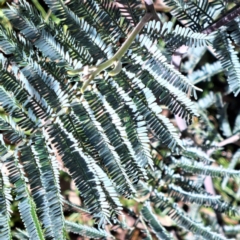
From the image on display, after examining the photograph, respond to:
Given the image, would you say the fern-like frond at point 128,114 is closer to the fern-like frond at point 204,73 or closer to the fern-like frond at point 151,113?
the fern-like frond at point 151,113

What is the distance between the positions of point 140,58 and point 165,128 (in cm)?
15

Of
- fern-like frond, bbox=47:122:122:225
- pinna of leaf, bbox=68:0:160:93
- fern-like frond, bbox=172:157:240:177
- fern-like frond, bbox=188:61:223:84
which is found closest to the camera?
pinna of leaf, bbox=68:0:160:93

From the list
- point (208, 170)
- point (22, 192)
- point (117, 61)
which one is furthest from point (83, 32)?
point (208, 170)

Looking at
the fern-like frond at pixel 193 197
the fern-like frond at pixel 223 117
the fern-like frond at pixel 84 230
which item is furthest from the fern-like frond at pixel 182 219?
the fern-like frond at pixel 223 117

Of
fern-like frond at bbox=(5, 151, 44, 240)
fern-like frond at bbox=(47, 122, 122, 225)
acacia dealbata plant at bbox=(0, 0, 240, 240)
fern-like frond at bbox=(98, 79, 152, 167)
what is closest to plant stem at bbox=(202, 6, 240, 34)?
acacia dealbata plant at bbox=(0, 0, 240, 240)

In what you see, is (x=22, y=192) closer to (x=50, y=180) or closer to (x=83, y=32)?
(x=50, y=180)

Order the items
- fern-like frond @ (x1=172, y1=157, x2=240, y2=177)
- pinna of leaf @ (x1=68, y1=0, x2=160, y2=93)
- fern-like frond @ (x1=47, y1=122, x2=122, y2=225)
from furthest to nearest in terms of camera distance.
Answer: fern-like frond @ (x1=172, y1=157, x2=240, y2=177) < fern-like frond @ (x1=47, y1=122, x2=122, y2=225) < pinna of leaf @ (x1=68, y1=0, x2=160, y2=93)

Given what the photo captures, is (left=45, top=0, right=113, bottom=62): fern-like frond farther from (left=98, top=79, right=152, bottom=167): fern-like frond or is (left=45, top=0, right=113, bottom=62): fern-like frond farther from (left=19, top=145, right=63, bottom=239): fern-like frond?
(left=19, top=145, right=63, bottom=239): fern-like frond

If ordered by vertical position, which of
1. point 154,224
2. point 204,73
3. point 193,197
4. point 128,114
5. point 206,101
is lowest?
point 154,224

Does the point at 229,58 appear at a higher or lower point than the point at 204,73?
higher

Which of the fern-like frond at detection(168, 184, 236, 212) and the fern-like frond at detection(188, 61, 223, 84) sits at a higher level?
the fern-like frond at detection(188, 61, 223, 84)

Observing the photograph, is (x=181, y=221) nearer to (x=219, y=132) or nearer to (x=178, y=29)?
(x=219, y=132)

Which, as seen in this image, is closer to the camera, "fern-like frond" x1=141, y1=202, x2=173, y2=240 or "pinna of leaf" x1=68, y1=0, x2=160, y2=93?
"pinna of leaf" x1=68, y1=0, x2=160, y2=93

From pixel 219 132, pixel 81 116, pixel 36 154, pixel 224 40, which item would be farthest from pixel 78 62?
pixel 219 132
